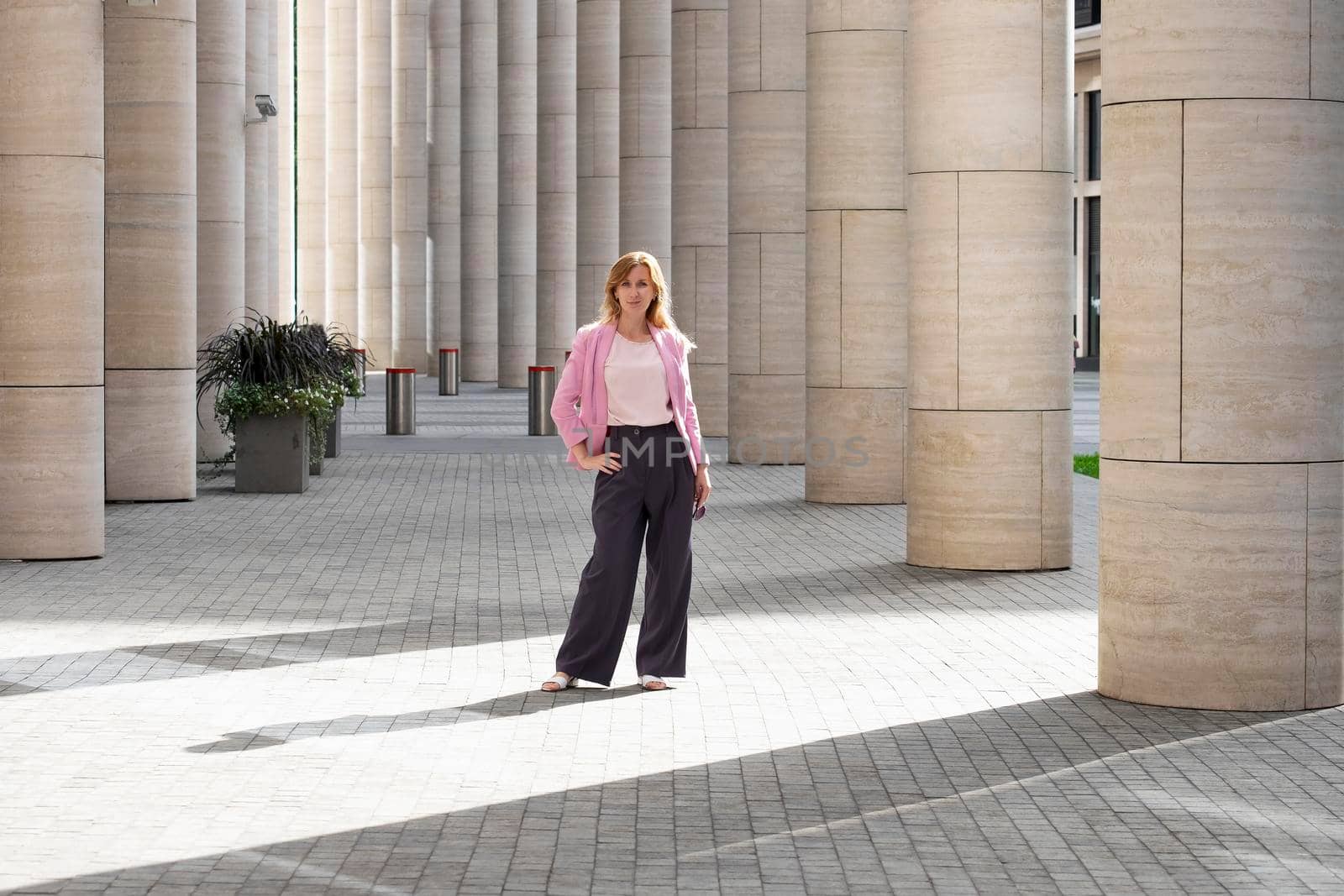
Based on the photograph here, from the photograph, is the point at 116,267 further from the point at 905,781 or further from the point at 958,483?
the point at 905,781

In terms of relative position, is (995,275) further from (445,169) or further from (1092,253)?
(1092,253)

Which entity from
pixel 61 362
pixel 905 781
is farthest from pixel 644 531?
pixel 61 362

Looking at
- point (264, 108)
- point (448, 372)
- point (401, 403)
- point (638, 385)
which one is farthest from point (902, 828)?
point (448, 372)

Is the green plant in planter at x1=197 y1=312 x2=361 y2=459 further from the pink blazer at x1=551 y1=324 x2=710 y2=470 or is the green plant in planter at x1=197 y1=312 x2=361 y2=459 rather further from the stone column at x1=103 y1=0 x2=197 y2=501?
the pink blazer at x1=551 y1=324 x2=710 y2=470

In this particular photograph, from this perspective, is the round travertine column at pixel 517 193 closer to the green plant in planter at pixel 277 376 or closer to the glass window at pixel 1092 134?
the glass window at pixel 1092 134

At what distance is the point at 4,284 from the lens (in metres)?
13.6

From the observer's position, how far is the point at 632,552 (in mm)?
8914

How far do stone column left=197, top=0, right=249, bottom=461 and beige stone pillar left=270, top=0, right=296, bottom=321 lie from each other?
69.1 feet

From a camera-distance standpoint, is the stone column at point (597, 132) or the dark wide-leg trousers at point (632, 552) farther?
the stone column at point (597, 132)

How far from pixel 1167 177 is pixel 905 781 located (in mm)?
2979

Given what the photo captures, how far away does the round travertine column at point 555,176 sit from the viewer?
4128cm

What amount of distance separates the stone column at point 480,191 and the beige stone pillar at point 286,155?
4486 millimetres

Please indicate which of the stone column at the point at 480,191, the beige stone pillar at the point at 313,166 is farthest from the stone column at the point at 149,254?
the beige stone pillar at the point at 313,166

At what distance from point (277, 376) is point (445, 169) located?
36029 millimetres
